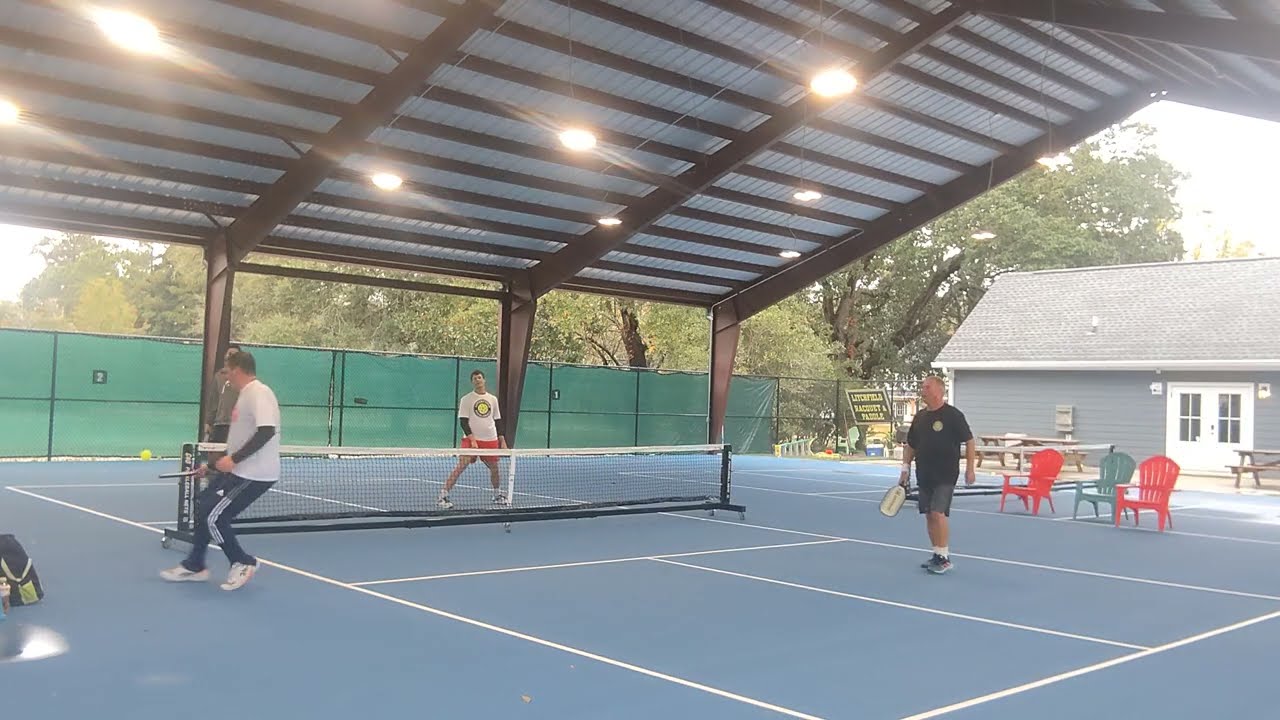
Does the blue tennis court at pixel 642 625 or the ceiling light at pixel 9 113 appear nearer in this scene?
the blue tennis court at pixel 642 625

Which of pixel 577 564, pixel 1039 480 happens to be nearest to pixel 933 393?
pixel 577 564

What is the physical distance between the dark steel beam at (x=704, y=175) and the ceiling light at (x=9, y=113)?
981 cm

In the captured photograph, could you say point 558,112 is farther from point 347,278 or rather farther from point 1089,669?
point 1089,669

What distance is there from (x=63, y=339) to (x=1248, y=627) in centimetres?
1915

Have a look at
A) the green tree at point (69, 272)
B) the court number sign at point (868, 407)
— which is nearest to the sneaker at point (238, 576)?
the court number sign at point (868, 407)

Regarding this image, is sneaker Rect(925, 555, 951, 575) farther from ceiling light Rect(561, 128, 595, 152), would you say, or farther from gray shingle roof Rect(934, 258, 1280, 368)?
gray shingle roof Rect(934, 258, 1280, 368)

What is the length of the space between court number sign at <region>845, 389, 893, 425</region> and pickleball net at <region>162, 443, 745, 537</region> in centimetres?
765

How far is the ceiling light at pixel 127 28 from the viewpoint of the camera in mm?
11023

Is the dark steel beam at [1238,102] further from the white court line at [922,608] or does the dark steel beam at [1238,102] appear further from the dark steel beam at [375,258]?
the dark steel beam at [375,258]

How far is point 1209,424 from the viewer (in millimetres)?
24500

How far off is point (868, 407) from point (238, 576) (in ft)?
80.9

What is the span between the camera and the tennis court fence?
18797 millimetres

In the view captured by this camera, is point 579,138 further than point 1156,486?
Yes

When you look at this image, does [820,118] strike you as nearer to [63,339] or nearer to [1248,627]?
[1248,627]
